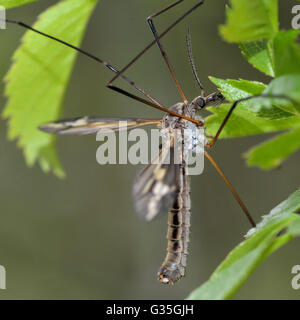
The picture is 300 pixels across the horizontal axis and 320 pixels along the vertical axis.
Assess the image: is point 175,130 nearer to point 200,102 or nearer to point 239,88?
point 200,102

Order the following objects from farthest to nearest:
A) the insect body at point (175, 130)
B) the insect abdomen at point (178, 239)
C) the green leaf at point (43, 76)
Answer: the green leaf at point (43, 76) < the insect abdomen at point (178, 239) < the insect body at point (175, 130)

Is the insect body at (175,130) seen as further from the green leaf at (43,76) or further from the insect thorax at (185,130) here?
the green leaf at (43,76)

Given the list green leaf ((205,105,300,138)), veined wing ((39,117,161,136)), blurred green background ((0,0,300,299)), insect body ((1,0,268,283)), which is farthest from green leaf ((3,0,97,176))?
blurred green background ((0,0,300,299))

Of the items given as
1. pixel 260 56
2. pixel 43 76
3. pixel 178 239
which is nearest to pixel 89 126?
pixel 178 239

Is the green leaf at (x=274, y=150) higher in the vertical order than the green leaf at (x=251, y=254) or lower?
higher

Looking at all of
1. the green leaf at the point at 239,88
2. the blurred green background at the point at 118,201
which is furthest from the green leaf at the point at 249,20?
the blurred green background at the point at 118,201

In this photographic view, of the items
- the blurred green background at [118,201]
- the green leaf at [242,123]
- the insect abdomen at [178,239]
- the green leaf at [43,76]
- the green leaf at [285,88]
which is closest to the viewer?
the green leaf at [285,88]
